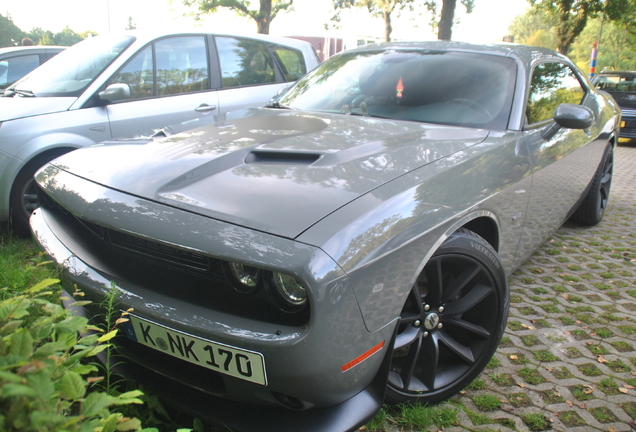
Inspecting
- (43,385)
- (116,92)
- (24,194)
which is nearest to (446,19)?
(116,92)

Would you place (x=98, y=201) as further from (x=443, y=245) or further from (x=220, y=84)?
(x=220, y=84)

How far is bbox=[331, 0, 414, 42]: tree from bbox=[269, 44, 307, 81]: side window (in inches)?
791

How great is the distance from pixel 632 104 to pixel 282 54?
9.94 meters

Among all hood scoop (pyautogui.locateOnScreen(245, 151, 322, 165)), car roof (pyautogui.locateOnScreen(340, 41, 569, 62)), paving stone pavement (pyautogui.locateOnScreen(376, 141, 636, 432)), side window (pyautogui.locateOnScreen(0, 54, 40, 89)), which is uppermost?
car roof (pyautogui.locateOnScreen(340, 41, 569, 62))

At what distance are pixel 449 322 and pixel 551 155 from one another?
1484 millimetres

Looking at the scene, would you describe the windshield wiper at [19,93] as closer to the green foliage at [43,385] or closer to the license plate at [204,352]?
the license plate at [204,352]

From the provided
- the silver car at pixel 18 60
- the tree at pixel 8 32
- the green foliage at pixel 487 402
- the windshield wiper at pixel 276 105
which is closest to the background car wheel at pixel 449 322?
the green foliage at pixel 487 402

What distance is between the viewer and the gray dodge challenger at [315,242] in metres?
1.53

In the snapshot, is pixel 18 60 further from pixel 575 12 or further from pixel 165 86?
pixel 575 12

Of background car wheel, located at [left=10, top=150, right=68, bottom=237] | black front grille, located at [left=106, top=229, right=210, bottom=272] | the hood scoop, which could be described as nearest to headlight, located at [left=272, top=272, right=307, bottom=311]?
black front grille, located at [left=106, top=229, right=210, bottom=272]

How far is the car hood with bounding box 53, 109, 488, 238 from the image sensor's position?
5.55ft

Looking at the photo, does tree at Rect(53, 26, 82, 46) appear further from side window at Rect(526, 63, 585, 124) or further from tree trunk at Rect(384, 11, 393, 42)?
side window at Rect(526, 63, 585, 124)

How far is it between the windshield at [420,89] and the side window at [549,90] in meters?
0.24

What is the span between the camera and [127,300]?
1.70m
